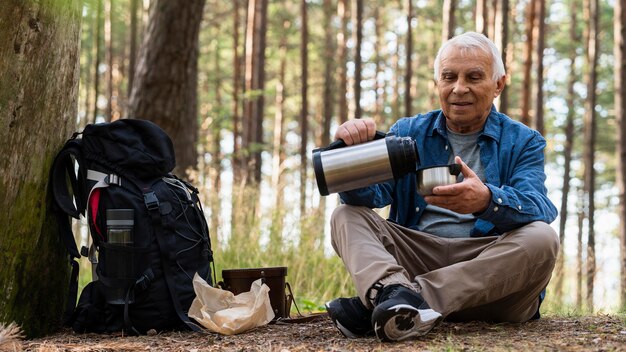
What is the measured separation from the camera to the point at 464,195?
269 cm

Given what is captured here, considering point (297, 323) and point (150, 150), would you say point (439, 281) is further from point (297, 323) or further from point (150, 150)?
point (150, 150)

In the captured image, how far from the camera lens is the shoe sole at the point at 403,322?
2512 millimetres

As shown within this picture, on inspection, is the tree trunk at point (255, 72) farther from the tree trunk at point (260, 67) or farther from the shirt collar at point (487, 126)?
the shirt collar at point (487, 126)

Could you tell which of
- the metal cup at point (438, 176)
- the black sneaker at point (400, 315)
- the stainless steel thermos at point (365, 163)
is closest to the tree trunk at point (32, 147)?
the stainless steel thermos at point (365, 163)

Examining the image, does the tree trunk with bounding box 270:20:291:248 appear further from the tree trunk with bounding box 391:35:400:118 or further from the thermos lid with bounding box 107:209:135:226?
the tree trunk with bounding box 391:35:400:118

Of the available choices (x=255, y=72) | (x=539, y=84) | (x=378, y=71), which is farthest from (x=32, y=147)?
(x=378, y=71)

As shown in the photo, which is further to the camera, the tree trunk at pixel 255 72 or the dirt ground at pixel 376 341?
the tree trunk at pixel 255 72

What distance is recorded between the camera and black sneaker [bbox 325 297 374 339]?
2.84 meters

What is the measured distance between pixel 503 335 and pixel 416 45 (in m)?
22.3

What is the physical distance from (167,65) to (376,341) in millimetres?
4635

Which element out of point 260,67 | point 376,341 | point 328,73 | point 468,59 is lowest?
point 376,341

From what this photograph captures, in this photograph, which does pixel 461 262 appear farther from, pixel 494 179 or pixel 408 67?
pixel 408 67

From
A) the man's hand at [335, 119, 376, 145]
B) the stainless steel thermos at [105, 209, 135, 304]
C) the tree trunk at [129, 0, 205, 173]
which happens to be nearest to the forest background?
the tree trunk at [129, 0, 205, 173]

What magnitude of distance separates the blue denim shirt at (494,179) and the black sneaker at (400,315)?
1.56 feet
